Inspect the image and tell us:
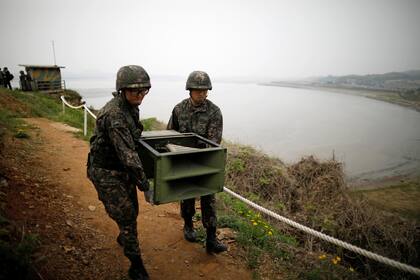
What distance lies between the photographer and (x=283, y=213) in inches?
262

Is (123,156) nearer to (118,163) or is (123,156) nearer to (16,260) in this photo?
(118,163)

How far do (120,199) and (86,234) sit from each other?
1447 millimetres

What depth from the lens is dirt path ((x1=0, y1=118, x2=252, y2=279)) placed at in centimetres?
319

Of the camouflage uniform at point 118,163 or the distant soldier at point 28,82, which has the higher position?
the distant soldier at point 28,82

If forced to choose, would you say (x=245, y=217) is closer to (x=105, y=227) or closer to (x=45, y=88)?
(x=105, y=227)

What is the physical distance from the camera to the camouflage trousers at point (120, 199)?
2824 millimetres

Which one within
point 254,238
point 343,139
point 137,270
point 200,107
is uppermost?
point 200,107

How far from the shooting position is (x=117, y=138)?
2576 millimetres

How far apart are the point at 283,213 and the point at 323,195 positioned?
2.47 m

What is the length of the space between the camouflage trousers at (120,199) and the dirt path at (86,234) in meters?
0.60

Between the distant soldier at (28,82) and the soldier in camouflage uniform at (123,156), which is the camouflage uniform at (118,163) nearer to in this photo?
the soldier in camouflage uniform at (123,156)

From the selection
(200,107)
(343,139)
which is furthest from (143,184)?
(343,139)

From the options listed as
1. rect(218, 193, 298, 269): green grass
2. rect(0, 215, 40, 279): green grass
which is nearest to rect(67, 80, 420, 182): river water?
rect(218, 193, 298, 269): green grass

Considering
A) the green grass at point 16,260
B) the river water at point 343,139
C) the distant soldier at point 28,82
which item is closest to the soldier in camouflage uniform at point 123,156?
the green grass at point 16,260
